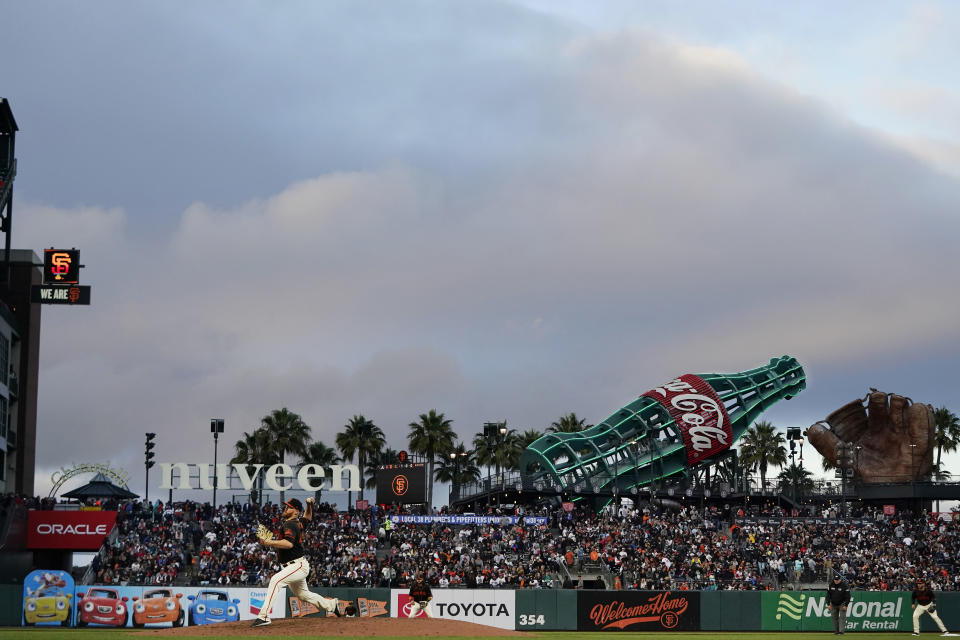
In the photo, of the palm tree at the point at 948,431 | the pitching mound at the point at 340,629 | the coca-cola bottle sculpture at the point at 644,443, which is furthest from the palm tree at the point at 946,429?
the pitching mound at the point at 340,629

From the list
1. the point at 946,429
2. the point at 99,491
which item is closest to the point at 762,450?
the point at 946,429

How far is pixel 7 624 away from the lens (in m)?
44.0

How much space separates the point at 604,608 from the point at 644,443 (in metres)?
Answer: 30.3

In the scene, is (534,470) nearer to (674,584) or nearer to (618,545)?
(618,545)

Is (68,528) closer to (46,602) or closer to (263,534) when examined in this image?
(46,602)

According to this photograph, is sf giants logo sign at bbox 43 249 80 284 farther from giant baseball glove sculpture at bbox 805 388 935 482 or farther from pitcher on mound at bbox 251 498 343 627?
giant baseball glove sculpture at bbox 805 388 935 482

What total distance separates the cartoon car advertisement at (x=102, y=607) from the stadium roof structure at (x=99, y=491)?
2289 cm

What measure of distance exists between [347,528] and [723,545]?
19.6 meters

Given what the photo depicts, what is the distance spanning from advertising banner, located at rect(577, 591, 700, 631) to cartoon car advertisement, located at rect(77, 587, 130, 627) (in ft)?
59.2

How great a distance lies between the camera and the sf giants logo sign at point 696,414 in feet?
244


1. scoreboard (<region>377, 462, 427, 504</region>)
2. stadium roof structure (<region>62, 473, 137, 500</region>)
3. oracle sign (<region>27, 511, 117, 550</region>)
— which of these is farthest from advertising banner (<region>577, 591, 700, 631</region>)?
stadium roof structure (<region>62, 473, 137, 500</region>)

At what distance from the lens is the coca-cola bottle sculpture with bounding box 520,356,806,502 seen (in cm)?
7281

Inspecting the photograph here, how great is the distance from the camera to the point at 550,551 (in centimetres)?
5638

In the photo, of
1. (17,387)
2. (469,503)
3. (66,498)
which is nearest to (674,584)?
(469,503)
